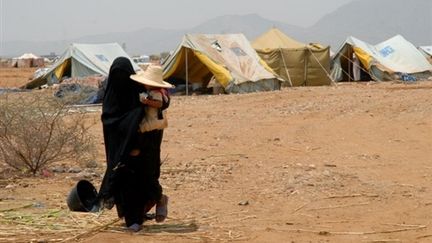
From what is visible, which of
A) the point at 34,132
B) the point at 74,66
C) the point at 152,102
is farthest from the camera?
the point at 74,66

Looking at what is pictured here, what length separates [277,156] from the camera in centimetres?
879

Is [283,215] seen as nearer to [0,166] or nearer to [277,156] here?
[277,156]

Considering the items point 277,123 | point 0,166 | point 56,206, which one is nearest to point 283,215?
point 56,206

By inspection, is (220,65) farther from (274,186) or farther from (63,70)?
(274,186)

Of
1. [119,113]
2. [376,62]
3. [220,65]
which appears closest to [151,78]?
[119,113]

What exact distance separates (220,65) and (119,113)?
1415 cm

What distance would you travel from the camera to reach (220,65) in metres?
19.3

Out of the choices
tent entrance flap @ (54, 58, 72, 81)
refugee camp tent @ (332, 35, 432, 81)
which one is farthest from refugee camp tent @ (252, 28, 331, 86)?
tent entrance flap @ (54, 58, 72, 81)

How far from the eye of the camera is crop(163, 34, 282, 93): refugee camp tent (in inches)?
759

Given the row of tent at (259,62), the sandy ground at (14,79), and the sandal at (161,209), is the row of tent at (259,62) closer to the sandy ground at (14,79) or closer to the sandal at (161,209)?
the sandy ground at (14,79)

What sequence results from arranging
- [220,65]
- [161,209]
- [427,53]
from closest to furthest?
[161,209]
[220,65]
[427,53]

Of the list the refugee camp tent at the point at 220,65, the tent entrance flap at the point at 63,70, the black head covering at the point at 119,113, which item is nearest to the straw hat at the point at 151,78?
the black head covering at the point at 119,113

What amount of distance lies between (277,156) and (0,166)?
3.17 m

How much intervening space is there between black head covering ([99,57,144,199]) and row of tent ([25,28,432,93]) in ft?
45.2
